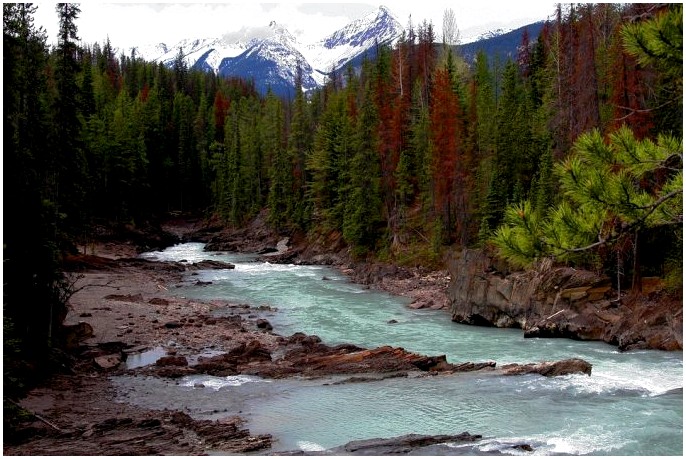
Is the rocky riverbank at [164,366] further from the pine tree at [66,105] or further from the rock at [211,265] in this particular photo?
the rock at [211,265]

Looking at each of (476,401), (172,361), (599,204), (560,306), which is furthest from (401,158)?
(599,204)

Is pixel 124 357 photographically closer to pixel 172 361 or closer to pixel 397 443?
pixel 172 361

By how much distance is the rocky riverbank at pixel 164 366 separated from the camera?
1324 cm

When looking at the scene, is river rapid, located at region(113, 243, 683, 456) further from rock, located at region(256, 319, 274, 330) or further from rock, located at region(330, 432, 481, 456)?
rock, located at region(256, 319, 274, 330)

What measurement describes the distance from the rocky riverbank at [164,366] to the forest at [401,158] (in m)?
1.83

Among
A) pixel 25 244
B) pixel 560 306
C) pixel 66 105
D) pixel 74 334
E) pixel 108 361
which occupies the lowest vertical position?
pixel 108 361

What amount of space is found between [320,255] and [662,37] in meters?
46.4

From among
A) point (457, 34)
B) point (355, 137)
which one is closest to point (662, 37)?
point (355, 137)

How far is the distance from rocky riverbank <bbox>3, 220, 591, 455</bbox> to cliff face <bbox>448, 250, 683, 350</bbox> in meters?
5.23

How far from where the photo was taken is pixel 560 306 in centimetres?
2533

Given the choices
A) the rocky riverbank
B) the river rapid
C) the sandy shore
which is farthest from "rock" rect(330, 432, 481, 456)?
the sandy shore

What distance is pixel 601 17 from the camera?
36344mm

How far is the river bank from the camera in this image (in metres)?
13.3

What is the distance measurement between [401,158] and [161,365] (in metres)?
30.7
